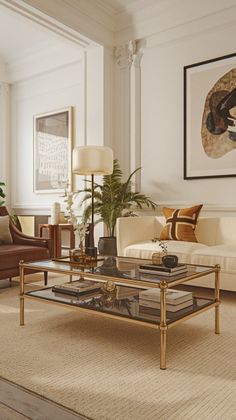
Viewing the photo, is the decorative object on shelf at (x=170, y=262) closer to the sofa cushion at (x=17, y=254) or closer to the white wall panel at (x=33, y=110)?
the sofa cushion at (x=17, y=254)

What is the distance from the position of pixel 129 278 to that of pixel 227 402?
0.82m

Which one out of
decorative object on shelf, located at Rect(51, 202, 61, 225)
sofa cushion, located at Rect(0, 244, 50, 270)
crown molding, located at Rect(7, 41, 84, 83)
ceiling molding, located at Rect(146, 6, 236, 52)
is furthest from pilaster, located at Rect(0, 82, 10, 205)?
sofa cushion, located at Rect(0, 244, 50, 270)

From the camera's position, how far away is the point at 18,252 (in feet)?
12.2

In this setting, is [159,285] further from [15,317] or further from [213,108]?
[213,108]

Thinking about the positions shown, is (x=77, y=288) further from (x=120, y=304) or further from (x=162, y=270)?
(x=162, y=270)

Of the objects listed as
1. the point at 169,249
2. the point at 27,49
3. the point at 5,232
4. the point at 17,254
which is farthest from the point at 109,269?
the point at 27,49

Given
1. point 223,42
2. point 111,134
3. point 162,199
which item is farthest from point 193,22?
point 162,199

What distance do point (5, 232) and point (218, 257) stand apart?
7.39 feet

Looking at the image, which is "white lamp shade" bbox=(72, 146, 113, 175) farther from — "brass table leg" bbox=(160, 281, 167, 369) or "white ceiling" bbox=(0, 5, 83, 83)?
"white ceiling" bbox=(0, 5, 83, 83)

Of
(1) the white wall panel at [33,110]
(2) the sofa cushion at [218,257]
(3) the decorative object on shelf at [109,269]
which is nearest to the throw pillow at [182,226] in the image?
(2) the sofa cushion at [218,257]

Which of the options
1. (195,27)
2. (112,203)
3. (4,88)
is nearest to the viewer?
(195,27)

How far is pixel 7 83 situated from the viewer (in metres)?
6.95

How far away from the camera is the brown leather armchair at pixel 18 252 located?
358 centimetres

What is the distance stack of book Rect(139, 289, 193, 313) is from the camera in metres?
2.22
